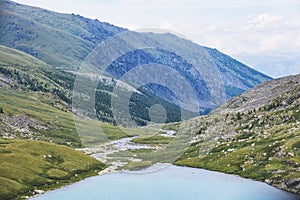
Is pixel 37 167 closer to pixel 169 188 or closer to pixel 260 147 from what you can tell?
pixel 169 188

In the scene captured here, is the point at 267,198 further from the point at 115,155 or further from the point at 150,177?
the point at 115,155

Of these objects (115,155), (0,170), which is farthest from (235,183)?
(115,155)

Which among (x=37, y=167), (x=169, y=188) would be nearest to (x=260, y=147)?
(x=169, y=188)

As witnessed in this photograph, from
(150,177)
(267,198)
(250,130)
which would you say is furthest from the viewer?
(250,130)

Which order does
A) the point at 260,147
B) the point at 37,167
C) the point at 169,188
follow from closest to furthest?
the point at 169,188
the point at 37,167
the point at 260,147

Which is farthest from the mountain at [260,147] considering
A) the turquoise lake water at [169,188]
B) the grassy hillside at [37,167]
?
the grassy hillside at [37,167]

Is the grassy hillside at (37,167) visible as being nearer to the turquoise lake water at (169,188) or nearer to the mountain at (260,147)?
the turquoise lake water at (169,188)

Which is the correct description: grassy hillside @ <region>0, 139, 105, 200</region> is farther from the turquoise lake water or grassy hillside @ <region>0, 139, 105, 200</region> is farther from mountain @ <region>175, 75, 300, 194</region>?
mountain @ <region>175, 75, 300, 194</region>
